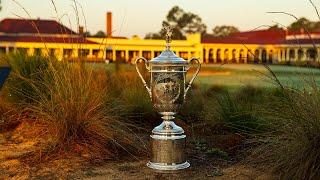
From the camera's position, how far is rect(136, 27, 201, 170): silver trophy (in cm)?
538

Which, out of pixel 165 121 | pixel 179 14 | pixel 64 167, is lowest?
pixel 64 167

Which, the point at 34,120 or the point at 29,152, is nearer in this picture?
the point at 29,152

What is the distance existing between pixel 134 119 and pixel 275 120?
348 cm

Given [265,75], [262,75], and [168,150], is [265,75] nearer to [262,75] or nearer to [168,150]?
[262,75]

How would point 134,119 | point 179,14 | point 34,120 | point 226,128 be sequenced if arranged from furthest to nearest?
point 179,14 → point 134,119 → point 34,120 → point 226,128

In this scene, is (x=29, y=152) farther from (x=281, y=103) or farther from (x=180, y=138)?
(x=281, y=103)

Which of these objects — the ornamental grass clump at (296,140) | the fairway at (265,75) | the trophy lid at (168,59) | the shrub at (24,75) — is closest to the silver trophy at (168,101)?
the trophy lid at (168,59)

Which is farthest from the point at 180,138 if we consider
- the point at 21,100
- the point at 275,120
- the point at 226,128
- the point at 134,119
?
the point at 21,100

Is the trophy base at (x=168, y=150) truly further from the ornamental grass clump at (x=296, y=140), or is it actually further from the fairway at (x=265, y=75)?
the fairway at (x=265, y=75)

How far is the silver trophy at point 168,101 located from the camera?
5.38m

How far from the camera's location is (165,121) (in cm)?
554

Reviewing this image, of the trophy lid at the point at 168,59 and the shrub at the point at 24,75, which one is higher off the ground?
the trophy lid at the point at 168,59

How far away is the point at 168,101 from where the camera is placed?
544 centimetres

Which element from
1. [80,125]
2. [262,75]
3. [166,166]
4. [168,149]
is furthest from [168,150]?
[262,75]
